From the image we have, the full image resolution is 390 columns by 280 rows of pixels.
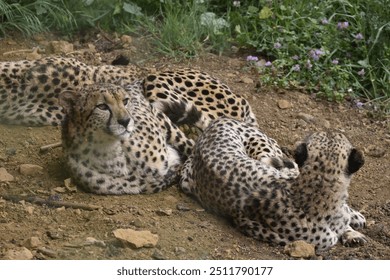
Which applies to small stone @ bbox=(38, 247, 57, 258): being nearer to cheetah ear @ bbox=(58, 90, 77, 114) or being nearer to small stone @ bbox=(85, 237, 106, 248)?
small stone @ bbox=(85, 237, 106, 248)

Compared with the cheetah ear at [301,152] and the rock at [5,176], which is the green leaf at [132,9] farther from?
the cheetah ear at [301,152]

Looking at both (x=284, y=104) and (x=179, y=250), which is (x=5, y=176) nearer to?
(x=179, y=250)

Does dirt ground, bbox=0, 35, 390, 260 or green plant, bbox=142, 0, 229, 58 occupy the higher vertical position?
green plant, bbox=142, 0, 229, 58

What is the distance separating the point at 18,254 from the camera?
4.47m

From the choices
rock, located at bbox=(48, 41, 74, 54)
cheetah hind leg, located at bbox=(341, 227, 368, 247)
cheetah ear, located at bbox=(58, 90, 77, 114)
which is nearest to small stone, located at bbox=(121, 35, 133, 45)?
rock, located at bbox=(48, 41, 74, 54)

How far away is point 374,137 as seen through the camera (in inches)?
235

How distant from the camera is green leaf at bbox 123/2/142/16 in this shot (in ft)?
20.6

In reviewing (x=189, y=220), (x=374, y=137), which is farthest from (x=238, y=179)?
(x=374, y=137)

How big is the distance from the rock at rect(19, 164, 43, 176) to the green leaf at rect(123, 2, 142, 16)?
141 cm

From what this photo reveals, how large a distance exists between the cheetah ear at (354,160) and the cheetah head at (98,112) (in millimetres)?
1031

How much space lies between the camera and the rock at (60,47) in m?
6.14

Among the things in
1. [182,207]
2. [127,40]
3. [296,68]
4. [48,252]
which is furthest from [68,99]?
[296,68]

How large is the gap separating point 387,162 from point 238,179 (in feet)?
3.56

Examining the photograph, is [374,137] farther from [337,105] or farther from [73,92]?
[73,92]
